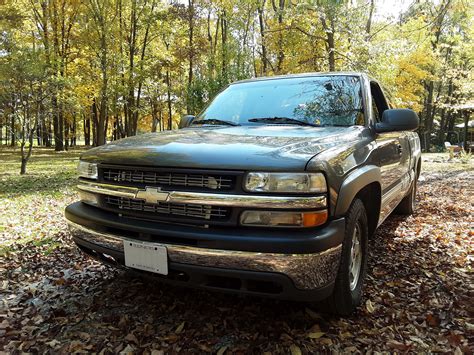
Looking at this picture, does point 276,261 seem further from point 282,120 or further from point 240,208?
point 282,120

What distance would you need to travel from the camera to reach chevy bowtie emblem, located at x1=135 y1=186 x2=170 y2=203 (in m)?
2.16

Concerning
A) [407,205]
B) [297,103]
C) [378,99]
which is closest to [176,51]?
[407,205]

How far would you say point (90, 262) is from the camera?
12.1ft

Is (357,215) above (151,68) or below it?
below

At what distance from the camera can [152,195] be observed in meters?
2.20

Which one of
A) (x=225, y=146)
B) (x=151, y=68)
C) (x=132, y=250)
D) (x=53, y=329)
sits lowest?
(x=53, y=329)

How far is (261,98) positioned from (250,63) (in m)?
19.9

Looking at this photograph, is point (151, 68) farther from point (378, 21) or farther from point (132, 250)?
point (132, 250)

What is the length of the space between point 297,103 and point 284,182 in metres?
1.41

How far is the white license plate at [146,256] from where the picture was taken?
7.06 ft

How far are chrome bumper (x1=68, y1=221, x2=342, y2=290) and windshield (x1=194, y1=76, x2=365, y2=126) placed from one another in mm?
1303

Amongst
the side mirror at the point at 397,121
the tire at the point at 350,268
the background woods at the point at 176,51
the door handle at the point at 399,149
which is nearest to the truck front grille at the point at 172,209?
the tire at the point at 350,268

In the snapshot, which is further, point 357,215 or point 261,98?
→ point 261,98

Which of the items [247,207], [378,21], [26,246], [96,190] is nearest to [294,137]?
[247,207]
